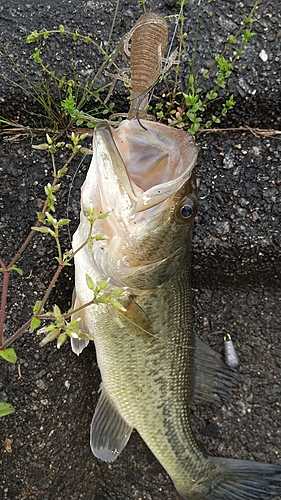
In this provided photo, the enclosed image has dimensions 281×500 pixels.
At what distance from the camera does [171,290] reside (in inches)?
79.0

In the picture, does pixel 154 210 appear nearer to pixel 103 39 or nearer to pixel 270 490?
pixel 103 39

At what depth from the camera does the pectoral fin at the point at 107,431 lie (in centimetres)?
224

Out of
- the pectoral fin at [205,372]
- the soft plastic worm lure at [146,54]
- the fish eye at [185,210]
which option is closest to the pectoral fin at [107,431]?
the pectoral fin at [205,372]

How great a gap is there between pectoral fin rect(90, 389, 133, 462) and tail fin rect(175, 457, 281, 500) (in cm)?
43

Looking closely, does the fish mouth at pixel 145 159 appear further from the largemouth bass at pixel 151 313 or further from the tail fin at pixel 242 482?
the tail fin at pixel 242 482

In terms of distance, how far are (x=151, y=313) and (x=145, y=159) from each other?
0.64 m

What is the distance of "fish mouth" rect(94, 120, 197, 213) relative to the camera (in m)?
1.69

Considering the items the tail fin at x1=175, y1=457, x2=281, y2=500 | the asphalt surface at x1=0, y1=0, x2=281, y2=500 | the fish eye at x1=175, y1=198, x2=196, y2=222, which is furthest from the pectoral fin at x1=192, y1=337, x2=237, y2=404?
the fish eye at x1=175, y1=198, x2=196, y2=222

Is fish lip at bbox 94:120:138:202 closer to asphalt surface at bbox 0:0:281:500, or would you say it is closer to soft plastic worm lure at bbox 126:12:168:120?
soft plastic worm lure at bbox 126:12:168:120

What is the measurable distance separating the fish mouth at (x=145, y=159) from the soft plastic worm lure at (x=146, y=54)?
0.10 metres

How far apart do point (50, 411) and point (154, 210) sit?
128 centimetres

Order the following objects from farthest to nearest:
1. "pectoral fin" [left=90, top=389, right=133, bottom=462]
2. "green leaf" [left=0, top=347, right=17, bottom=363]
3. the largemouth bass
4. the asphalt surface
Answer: the asphalt surface, "pectoral fin" [left=90, top=389, right=133, bottom=462], the largemouth bass, "green leaf" [left=0, top=347, right=17, bottom=363]

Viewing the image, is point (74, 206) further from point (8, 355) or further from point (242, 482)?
point (242, 482)

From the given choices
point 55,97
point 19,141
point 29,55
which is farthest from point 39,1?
point 19,141
